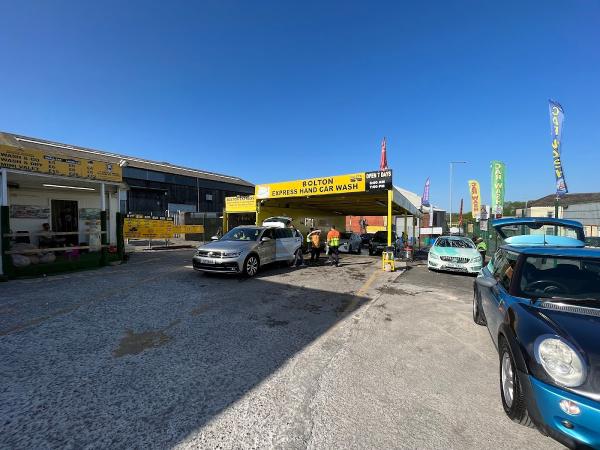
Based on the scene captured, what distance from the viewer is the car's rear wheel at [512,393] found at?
8.31 feet

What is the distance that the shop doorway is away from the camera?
43.3 ft

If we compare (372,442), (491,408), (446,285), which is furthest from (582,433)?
(446,285)

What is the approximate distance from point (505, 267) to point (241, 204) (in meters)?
18.5

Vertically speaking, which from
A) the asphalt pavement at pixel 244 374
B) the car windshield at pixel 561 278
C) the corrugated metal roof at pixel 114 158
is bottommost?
the asphalt pavement at pixel 244 374

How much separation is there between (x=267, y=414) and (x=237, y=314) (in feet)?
9.70

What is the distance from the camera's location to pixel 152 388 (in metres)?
3.00

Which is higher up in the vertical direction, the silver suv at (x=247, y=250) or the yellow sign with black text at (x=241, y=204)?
the yellow sign with black text at (x=241, y=204)

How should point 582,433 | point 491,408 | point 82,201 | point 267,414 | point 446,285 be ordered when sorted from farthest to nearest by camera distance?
point 82,201, point 446,285, point 491,408, point 267,414, point 582,433

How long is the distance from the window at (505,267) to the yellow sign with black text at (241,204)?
16.4 m

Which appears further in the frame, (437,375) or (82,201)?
(82,201)

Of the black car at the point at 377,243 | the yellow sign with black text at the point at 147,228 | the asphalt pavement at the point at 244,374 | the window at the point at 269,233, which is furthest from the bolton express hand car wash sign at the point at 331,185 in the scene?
the asphalt pavement at the point at 244,374

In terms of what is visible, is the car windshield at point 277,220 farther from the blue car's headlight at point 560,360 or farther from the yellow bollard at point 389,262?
the blue car's headlight at point 560,360

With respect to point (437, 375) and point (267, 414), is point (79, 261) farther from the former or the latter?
point (437, 375)

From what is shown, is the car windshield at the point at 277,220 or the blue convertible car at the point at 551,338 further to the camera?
the car windshield at the point at 277,220
